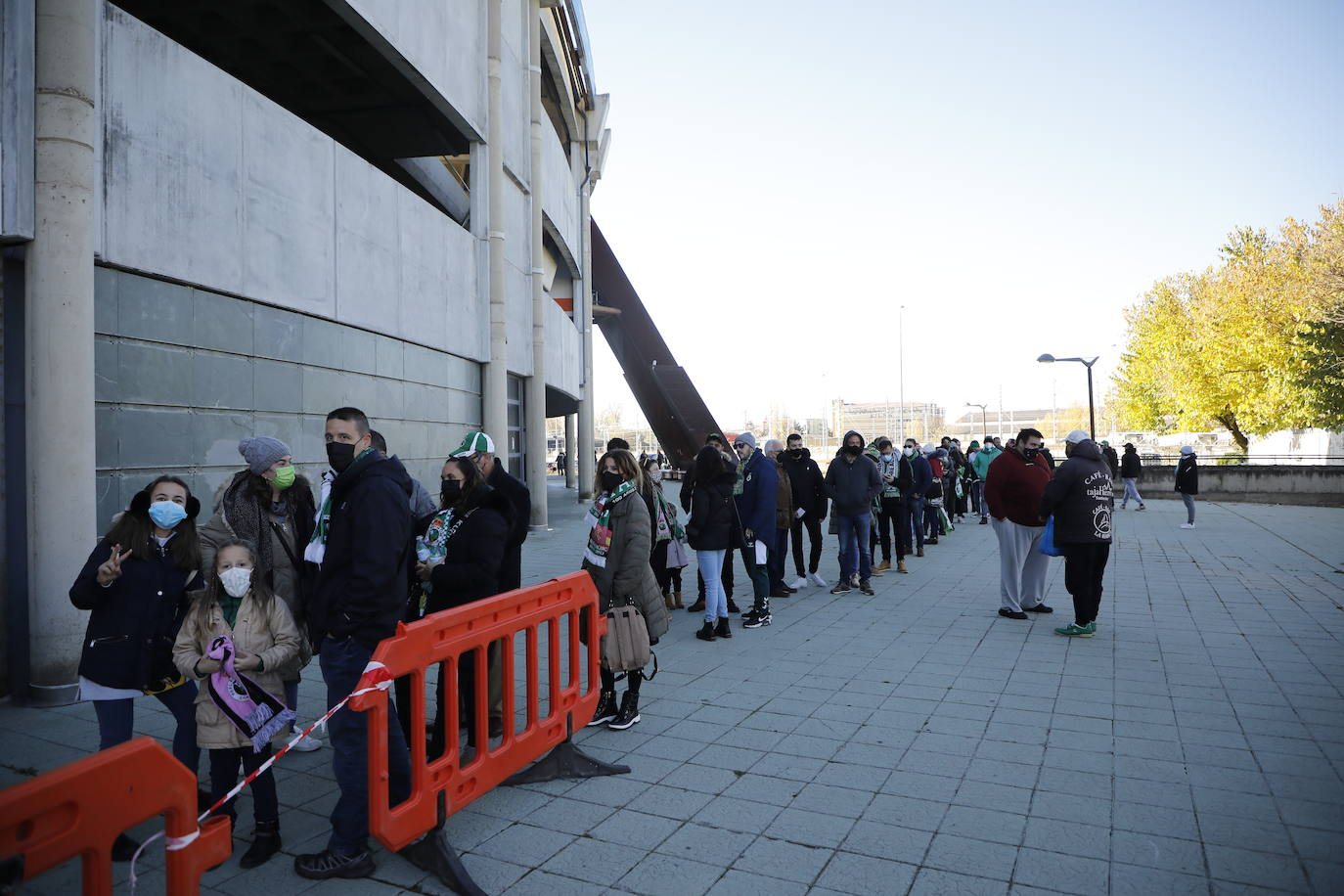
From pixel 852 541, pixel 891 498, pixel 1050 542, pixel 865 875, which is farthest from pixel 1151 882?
pixel 891 498

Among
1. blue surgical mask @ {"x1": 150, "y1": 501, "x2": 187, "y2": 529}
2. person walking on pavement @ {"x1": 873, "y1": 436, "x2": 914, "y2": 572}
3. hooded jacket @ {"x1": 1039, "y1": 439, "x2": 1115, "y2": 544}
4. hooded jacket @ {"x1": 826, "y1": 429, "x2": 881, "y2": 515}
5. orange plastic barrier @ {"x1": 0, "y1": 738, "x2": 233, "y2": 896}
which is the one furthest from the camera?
person walking on pavement @ {"x1": 873, "y1": 436, "x2": 914, "y2": 572}

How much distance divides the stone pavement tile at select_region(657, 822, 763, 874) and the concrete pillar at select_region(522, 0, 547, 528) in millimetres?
13162

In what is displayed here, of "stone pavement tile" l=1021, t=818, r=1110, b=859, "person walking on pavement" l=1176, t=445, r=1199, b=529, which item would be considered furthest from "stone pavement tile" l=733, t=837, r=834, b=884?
"person walking on pavement" l=1176, t=445, r=1199, b=529

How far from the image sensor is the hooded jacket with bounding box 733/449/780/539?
8.67 m

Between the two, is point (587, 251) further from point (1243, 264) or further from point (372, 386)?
point (1243, 264)

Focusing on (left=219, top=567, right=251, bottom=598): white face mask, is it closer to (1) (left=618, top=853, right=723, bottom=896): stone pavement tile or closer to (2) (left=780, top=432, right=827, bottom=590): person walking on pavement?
(1) (left=618, top=853, right=723, bottom=896): stone pavement tile

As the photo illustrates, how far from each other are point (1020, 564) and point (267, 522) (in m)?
7.16

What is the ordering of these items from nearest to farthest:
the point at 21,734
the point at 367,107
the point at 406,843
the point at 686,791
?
the point at 406,843, the point at 686,791, the point at 21,734, the point at 367,107

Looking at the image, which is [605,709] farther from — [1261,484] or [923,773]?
[1261,484]

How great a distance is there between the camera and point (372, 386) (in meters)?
10.6

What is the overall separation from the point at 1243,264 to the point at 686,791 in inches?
1385

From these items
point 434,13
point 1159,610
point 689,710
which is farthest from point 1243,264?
point 689,710

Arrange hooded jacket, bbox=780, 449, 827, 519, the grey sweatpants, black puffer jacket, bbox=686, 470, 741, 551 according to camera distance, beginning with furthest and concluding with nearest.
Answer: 1. hooded jacket, bbox=780, 449, 827, 519
2. the grey sweatpants
3. black puffer jacket, bbox=686, 470, 741, 551

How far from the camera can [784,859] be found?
11.5 feet
